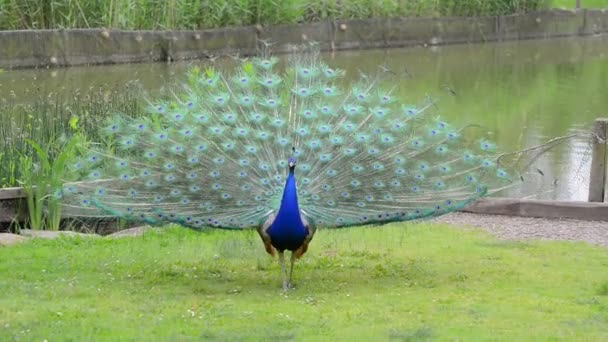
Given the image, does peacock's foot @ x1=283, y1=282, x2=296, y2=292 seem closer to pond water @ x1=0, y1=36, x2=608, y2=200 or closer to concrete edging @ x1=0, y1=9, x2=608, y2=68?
pond water @ x1=0, y1=36, x2=608, y2=200

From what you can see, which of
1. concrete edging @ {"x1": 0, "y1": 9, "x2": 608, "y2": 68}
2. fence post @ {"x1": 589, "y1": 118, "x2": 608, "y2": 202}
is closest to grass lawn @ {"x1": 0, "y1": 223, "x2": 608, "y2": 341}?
fence post @ {"x1": 589, "y1": 118, "x2": 608, "y2": 202}

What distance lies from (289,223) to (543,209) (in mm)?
4356

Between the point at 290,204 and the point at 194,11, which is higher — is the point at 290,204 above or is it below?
below

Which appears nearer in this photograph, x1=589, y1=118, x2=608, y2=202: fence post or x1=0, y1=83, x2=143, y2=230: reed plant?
x1=0, y1=83, x2=143, y2=230: reed plant

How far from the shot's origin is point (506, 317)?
27.5 feet

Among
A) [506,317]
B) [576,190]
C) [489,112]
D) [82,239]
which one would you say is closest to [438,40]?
[489,112]

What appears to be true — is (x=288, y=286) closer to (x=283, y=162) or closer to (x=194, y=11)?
(x=283, y=162)

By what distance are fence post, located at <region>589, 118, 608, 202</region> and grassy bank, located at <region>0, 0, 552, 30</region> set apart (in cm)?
1568

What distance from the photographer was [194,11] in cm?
2797

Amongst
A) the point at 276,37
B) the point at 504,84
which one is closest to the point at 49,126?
the point at 504,84

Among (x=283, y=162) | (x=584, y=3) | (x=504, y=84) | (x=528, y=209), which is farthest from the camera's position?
(x=584, y=3)

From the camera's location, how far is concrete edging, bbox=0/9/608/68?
81.4 ft

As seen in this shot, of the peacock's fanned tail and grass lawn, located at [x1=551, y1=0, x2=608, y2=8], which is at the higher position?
grass lawn, located at [x1=551, y1=0, x2=608, y2=8]

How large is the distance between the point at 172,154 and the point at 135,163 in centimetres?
34
